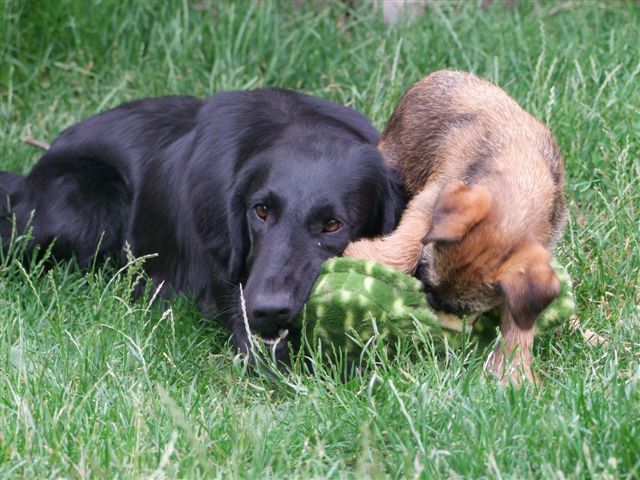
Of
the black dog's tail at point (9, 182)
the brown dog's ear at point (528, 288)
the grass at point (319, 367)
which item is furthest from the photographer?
the black dog's tail at point (9, 182)

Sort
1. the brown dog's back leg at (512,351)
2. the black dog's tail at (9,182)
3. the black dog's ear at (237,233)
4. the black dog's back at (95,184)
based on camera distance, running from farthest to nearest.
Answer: the black dog's tail at (9,182) → the black dog's back at (95,184) → the black dog's ear at (237,233) → the brown dog's back leg at (512,351)

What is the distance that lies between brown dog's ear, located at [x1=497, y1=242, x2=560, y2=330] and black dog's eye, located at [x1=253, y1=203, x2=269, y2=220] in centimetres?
100

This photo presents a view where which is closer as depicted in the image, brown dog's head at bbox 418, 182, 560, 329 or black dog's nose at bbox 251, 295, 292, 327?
brown dog's head at bbox 418, 182, 560, 329

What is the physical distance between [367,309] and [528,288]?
1.96ft

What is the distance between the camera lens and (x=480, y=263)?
3.63 m

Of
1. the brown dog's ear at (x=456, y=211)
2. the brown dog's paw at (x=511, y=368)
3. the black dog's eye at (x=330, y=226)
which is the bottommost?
the brown dog's paw at (x=511, y=368)

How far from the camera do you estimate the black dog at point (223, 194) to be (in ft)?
12.9

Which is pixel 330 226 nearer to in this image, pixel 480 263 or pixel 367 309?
pixel 367 309

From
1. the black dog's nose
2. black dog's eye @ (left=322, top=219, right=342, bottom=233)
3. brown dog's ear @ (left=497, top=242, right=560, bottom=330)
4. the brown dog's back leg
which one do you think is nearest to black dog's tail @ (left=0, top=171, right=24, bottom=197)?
black dog's eye @ (left=322, top=219, right=342, bottom=233)

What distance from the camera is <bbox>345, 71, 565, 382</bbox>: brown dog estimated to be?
11.7ft

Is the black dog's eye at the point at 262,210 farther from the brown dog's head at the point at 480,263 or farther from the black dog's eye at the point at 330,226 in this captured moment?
the brown dog's head at the point at 480,263

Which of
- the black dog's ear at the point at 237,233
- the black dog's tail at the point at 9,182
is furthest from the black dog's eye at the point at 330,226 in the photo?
the black dog's tail at the point at 9,182

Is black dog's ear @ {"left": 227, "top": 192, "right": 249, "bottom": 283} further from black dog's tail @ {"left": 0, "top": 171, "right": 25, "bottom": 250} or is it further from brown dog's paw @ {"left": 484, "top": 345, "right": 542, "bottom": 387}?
black dog's tail @ {"left": 0, "top": 171, "right": 25, "bottom": 250}

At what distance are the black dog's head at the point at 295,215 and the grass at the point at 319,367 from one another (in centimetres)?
28
